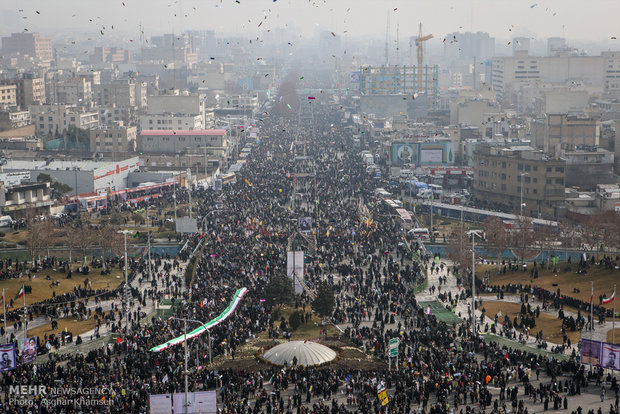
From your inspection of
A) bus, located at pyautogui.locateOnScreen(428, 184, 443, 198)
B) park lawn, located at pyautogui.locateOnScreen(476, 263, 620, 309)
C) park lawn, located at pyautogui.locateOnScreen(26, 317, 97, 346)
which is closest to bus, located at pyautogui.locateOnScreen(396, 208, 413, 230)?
park lawn, located at pyautogui.locateOnScreen(476, 263, 620, 309)

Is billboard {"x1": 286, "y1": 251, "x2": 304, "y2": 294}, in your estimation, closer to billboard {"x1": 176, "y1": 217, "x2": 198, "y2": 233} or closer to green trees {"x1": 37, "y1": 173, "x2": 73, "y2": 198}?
billboard {"x1": 176, "y1": 217, "x2": 198, "y2": 233}

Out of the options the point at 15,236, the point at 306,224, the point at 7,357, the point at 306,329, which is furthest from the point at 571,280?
the point at 15,236

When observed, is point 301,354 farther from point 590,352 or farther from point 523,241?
point 523,241

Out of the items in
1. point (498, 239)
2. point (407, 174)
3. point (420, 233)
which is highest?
point (407, 174)

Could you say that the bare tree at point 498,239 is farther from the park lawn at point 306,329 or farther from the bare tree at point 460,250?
the park lawn at point 306,329

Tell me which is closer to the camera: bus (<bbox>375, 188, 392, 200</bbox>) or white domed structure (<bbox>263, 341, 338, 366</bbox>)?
white domed structure (<bbox>263, 341, 338, 366</bbox>)
